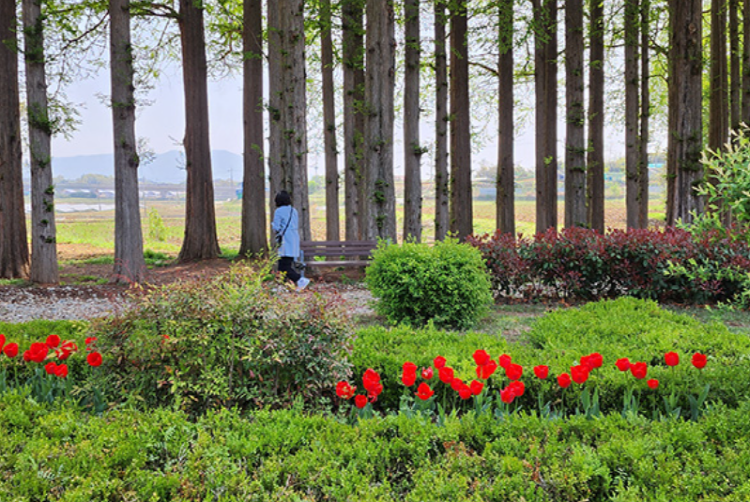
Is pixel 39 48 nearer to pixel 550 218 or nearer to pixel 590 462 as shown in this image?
pixel 590 462

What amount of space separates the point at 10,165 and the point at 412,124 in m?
8.42

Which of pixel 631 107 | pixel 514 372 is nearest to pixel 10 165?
pixel 514 372

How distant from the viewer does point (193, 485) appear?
2701 millimetres

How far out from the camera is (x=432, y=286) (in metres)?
7.52

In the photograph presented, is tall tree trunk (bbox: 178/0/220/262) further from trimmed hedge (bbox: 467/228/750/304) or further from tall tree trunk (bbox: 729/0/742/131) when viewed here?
tall tree trunk (bbox: 729/0/742/131)

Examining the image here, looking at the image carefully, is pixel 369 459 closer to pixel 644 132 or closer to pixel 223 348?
pixel 223 348

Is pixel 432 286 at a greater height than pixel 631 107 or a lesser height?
lesser

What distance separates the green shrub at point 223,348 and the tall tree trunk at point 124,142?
6639 millimetres

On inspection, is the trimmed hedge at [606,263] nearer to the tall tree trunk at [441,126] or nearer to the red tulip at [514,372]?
the tall tree trunk at [441,126]

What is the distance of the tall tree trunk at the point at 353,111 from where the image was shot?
1452 cm

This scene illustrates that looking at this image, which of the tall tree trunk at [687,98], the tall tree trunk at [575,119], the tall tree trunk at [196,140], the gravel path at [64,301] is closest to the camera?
the gravel path at [64,301]

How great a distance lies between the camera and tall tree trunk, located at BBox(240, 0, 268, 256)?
14875 millimetres

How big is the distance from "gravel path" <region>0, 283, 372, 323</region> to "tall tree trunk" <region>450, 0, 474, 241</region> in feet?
18.0

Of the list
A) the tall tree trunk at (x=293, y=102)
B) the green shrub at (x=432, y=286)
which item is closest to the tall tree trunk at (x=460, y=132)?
the tall tree trunk at (x=293, y=102)
